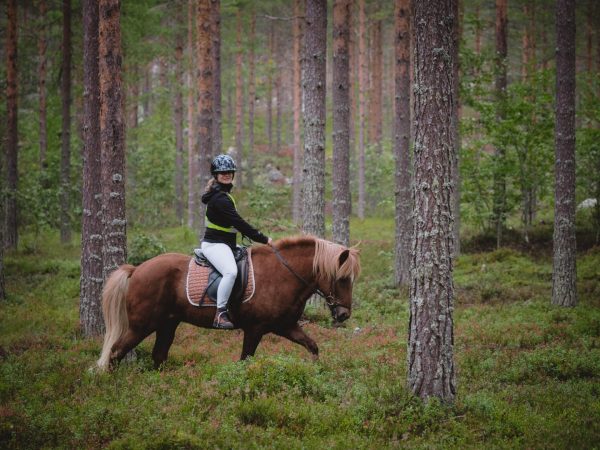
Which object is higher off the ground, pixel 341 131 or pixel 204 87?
pixel 204 87

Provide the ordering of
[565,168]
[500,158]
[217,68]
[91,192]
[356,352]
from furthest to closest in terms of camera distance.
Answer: [217,68] → [500,158] → [565,168] → [91,192] → [356,352]

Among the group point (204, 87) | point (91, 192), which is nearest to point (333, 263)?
point (91, 192)

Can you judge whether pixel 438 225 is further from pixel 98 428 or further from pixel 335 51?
pixel 335 51

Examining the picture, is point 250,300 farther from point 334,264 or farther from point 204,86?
point 204,86

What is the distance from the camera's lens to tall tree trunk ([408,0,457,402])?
6.75 meters

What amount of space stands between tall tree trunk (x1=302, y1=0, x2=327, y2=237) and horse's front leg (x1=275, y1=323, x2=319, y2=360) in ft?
16.0

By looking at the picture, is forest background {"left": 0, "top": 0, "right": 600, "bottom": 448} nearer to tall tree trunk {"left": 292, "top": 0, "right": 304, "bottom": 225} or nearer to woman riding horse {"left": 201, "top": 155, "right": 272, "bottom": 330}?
woman riding horse {"left": 201, "top": 155, "right": 272, "bottom": 330}

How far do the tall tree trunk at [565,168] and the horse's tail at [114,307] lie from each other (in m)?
10.7

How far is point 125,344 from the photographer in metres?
8.93

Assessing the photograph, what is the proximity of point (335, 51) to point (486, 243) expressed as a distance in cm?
1233

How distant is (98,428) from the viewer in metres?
6.22

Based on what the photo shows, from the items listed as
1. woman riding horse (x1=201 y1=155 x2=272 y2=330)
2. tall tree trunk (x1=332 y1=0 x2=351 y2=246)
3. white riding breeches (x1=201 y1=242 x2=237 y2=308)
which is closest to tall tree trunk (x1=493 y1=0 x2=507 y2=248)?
tall tree trunk (x1=332 y1=0 x2=351 y2=246)

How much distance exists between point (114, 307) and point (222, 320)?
1.87 metres

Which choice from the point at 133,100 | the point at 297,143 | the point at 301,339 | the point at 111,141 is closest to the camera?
the point at 301,339
